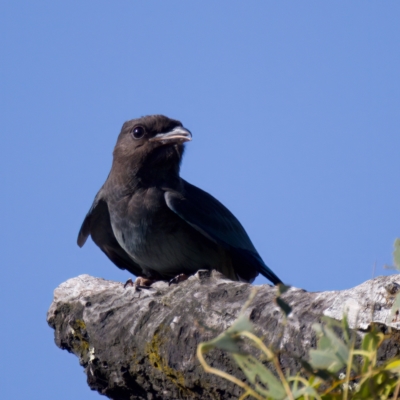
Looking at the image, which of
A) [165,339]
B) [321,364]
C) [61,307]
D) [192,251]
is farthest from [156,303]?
[321,364]

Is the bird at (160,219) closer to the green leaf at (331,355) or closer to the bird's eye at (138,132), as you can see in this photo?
the bird's eye at (138,132)

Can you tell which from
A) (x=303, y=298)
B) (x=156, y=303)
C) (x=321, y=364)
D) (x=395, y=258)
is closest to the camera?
(x=321, y=364)

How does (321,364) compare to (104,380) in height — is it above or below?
above

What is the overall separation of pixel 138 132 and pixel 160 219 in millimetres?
1222

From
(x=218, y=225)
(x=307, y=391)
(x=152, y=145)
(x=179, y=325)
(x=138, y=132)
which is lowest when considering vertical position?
(x=179, y=325)

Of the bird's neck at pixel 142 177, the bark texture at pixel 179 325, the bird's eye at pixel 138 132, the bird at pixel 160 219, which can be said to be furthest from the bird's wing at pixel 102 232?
the bark texture at pixel 179 325

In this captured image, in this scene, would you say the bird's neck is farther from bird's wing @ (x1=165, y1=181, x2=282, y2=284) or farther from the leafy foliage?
the leafy foliage

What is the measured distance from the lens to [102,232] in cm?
764

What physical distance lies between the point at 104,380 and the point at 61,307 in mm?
896

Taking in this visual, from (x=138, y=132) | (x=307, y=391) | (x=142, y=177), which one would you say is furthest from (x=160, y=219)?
(x=307, y=391)

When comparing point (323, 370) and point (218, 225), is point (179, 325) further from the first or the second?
point (218, 225)

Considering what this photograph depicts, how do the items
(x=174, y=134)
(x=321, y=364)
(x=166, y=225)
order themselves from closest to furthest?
(x=321, y=364), (x=166, y=225), (x=174, y=134)

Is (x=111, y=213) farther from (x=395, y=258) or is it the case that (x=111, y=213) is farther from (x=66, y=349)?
(x=395, y=258)

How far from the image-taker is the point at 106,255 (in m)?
7.85
